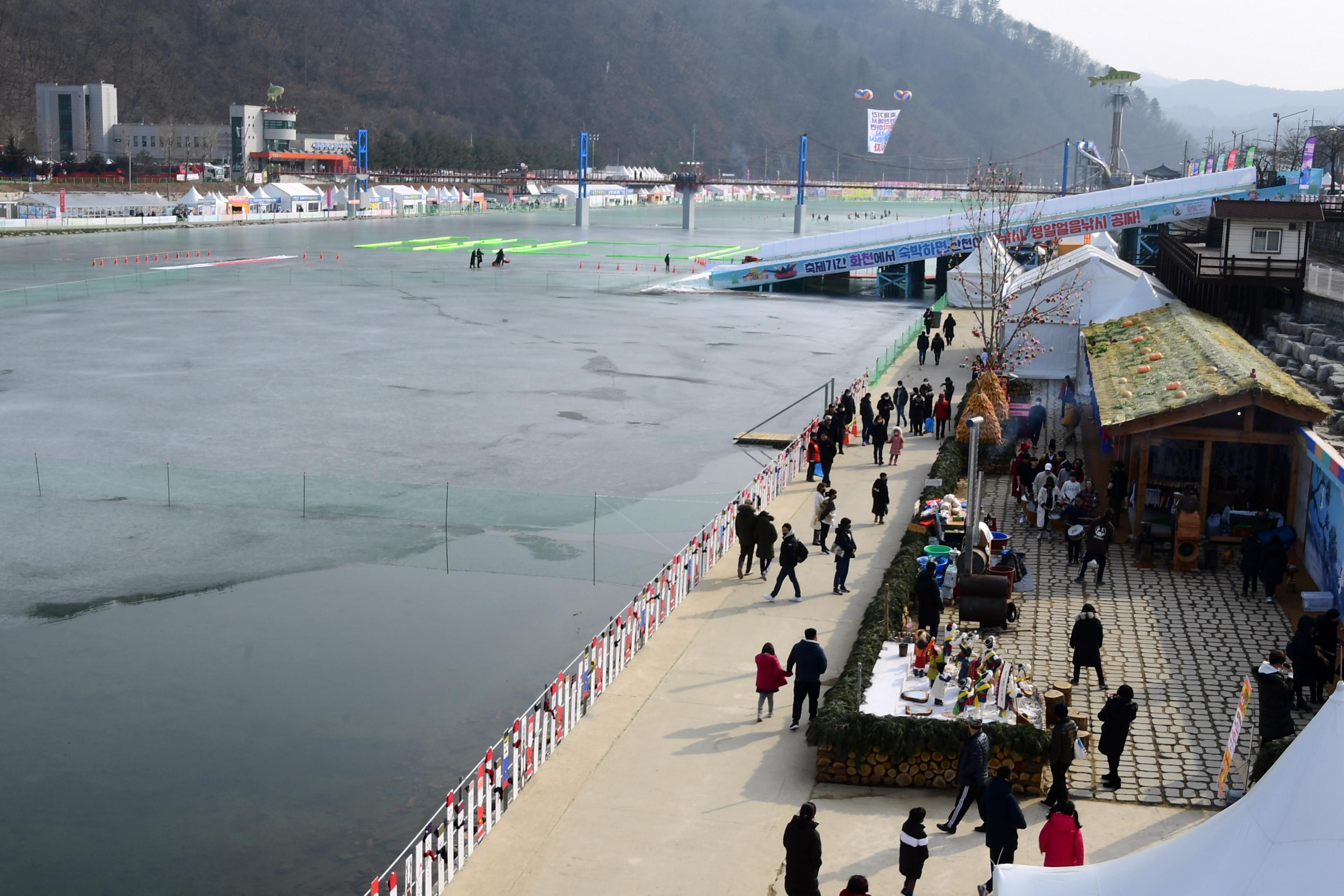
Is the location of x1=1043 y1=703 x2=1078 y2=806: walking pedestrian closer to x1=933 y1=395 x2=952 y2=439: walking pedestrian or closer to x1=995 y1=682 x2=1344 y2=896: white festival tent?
x1=995 y1=682 x2=1344 y2=896: white festival tent

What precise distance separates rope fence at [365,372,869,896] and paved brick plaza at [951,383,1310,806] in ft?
13.3

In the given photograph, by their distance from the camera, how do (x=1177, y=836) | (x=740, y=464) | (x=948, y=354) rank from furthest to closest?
(x=948, y=354)
(x=740, y=464)
(x=1177, y=836)

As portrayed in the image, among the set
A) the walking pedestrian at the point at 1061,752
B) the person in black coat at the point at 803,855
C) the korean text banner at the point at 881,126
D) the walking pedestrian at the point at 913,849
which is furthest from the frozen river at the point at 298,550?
the korean text banner at the point at 881,126

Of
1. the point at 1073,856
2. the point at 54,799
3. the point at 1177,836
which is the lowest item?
the point at 54,799

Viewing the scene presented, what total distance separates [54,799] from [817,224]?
448 feet

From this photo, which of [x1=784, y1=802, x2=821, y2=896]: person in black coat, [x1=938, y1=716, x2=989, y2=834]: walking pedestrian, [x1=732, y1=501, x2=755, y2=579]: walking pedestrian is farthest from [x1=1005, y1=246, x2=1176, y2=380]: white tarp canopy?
[x1=784, y1=802, x2=821, y2=896]: person in black coat

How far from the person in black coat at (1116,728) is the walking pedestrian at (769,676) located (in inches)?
115

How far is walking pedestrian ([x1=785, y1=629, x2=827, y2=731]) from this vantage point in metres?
12.5

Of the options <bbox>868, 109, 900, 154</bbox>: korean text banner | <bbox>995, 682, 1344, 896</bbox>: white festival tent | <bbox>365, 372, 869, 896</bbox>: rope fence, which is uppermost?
<bbox>868, 109, 900, 154</bbox>: korean text banner

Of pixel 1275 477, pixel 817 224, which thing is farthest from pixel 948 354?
pixel 817 224

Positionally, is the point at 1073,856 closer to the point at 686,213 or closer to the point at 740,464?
the point at 740,464

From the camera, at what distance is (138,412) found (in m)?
28.2

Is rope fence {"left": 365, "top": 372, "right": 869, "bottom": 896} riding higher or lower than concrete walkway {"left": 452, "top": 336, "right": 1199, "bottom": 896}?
higher

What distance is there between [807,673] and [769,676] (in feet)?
1.24
